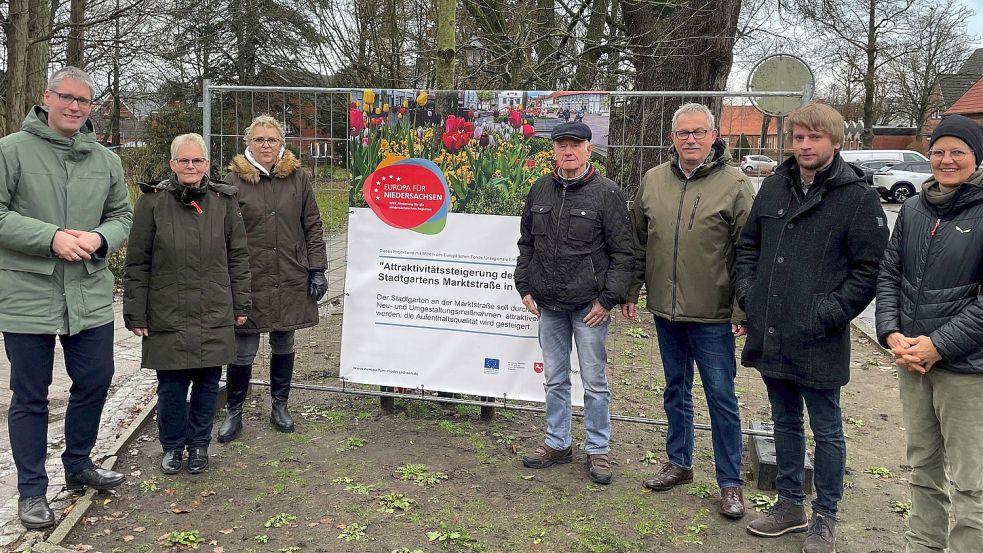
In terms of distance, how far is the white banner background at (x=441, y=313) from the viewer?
4926mm

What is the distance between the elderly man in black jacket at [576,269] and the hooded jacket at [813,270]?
2.58 ft

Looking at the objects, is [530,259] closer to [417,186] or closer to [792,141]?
[417,186]

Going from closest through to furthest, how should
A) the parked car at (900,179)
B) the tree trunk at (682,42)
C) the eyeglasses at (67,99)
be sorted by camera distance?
the eyeglasses at (67,99) < the tree trunk at (682,42) < the parked car at (900,179)

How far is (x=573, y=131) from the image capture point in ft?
13.8

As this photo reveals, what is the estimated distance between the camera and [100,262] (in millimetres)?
3951

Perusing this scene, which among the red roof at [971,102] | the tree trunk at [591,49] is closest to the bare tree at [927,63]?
the red roof at [971,102]

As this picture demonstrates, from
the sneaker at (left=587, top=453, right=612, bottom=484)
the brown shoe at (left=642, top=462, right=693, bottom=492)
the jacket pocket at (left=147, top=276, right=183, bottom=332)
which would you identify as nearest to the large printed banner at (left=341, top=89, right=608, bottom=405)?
the sneaker at (left=587, top=453, right=612, bottom=484)

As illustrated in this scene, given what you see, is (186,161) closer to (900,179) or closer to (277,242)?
(277,242)

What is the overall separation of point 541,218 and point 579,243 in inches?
10.9

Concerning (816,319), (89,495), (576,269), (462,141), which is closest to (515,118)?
(462,141)

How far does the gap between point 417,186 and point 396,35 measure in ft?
31.2

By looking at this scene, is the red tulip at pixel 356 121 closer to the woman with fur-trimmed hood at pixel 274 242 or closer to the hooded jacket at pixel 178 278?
the woman with fur-trimmed hood at pixel 274 242

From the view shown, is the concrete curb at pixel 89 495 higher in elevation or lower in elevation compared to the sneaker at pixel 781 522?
lower

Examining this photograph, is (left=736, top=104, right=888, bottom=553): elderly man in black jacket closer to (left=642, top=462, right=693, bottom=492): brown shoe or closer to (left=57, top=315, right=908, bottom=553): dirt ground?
(left=57, top=315, right=908, bottom=553): dirt ground
